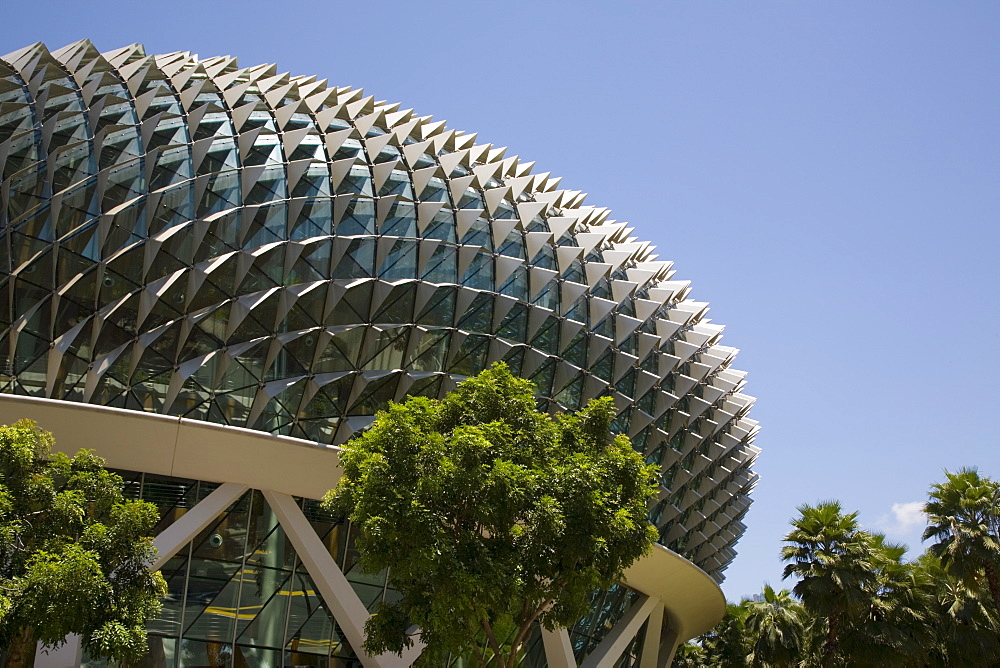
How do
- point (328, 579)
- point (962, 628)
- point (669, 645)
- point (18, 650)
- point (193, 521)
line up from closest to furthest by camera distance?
point (18, 650) → point (193, 521) → point (328, 579) → point (962, 628) → point (669, 645)

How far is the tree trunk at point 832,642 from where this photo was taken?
3238 cm

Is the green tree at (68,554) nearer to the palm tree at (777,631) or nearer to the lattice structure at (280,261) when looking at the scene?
the lattice structure at (280,261)

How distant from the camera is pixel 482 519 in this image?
647 inches

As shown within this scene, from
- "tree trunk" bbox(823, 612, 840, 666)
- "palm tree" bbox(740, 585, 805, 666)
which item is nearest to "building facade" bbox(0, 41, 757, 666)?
"tree trunk" bbox(823, 612, 840, 666)

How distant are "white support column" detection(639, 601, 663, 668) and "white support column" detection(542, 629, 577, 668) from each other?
816cm

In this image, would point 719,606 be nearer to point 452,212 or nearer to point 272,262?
point 452,212

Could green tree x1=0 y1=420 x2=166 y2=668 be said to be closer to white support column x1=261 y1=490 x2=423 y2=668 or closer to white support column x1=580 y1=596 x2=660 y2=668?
white support column x1=261 y1=490 x2=423 y2=668

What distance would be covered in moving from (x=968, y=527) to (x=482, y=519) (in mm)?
26129

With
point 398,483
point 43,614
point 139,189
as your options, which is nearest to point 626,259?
point 139,189

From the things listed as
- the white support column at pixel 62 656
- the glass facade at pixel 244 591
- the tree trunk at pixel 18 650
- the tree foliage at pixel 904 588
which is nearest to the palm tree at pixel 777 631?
the tree foliage at pixel 904 588

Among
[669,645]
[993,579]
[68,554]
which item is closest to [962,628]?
[993,579]

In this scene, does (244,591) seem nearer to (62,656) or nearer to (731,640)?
(62,656)

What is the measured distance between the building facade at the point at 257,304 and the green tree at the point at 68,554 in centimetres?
497

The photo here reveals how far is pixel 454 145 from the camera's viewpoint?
109ft
